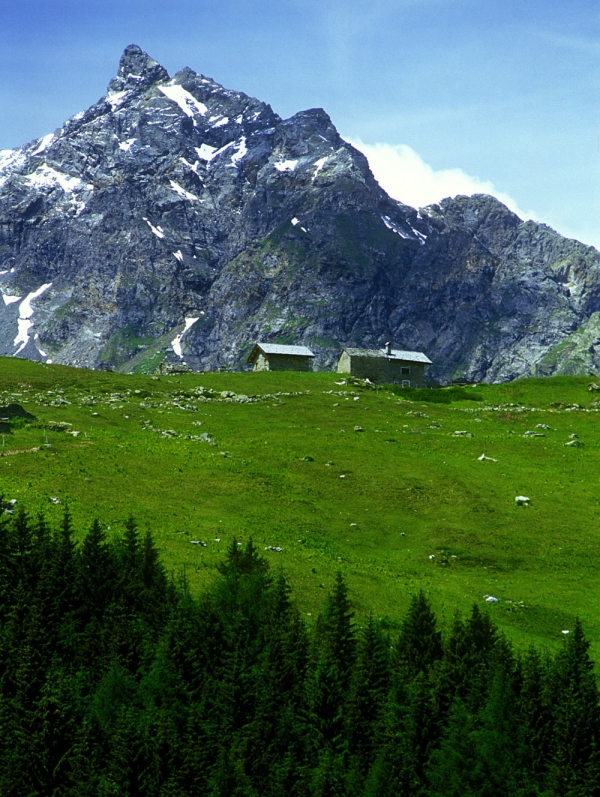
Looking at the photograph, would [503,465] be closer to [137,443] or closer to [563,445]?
[563,445]

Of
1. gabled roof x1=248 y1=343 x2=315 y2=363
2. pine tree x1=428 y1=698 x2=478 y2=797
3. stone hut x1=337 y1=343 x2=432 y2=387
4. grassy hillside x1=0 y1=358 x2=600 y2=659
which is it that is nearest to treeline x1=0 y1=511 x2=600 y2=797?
pine tree x1=428 y1=698 x2=478 y2=797

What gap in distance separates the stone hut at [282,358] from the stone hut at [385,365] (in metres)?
6.10

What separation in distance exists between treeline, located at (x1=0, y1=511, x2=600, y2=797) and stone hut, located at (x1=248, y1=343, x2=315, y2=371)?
10240 cm

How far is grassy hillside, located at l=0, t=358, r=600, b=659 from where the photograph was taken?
1833 inches

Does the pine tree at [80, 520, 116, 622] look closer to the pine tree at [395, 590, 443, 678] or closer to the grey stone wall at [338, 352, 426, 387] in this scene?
the pine tree at [395, 590, 443, 678]

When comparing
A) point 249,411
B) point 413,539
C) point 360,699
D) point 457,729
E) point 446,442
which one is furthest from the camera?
point 249,411

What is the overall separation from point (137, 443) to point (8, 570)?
3193 cm

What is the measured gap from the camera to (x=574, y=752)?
99.1ft

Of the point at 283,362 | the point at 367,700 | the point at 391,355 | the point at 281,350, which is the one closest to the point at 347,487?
the point at 367,700

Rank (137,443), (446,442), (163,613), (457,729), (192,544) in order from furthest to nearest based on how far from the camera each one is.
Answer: (446,442) < (137,443) < (192,544) < (163,613) < (457,729)

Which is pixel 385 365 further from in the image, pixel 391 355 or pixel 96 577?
pixel 96 577

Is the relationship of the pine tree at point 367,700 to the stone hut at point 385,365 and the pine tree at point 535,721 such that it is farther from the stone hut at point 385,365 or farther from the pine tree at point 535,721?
the stone hut at point 385,365

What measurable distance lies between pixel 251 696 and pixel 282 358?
4320 inches

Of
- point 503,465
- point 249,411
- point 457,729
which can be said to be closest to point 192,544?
point 457,729
